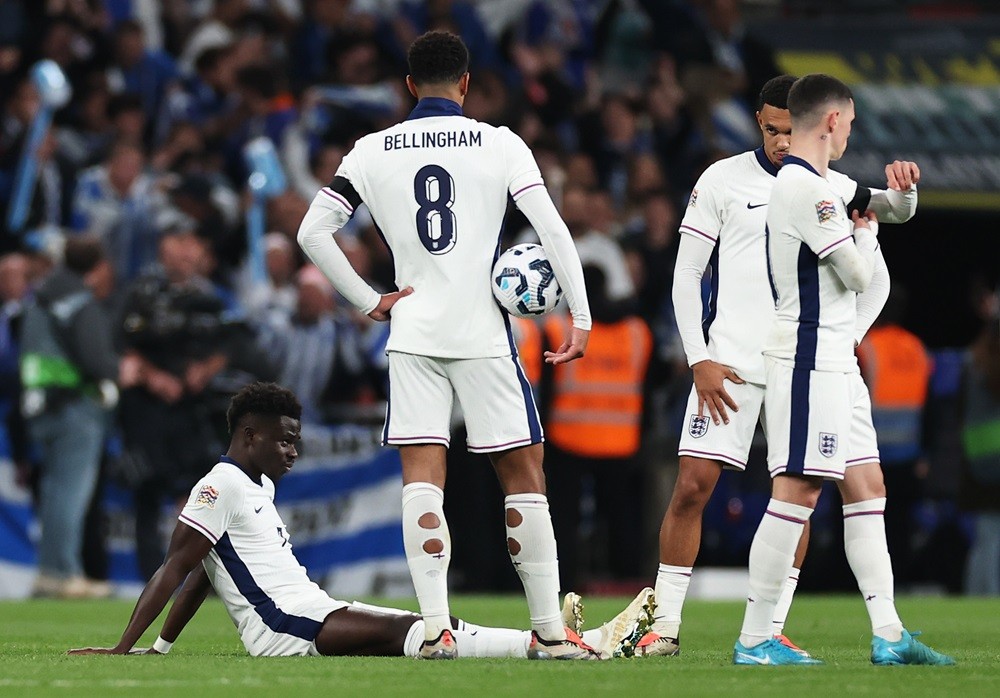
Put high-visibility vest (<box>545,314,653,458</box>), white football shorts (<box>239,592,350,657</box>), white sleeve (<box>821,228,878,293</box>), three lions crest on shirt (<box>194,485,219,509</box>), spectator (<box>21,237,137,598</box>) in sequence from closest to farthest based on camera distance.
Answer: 1. white sleeve (<box>821,228,878,293</box>)
2. three lions crest on shirt (<box>194,485,219,509</box>)
3. white football shorts (<box>239,592,350,657</box>)
4. spectator (<box>21,237,137,598</box>)
5. high-visibility vest (<box>545,314,653,458</box>)

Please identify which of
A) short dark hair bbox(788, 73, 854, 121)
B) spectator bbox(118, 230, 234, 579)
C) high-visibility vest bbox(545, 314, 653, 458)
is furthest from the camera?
high-visibility vest bbox(545, 314, 653, 458)

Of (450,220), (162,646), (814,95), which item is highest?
(814,95)

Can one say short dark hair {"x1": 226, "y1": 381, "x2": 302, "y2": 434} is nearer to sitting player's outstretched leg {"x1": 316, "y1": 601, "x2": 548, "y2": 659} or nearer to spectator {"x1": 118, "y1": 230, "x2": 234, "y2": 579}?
sitting player's outstretched leg {"x1": 316, "y1": 601, "x2": 548, "y2": 659}

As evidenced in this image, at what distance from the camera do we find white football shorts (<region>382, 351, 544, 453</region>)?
22.9ft

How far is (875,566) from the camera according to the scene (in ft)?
22.9

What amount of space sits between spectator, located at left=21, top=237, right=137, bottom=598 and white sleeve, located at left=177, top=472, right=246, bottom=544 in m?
6.21

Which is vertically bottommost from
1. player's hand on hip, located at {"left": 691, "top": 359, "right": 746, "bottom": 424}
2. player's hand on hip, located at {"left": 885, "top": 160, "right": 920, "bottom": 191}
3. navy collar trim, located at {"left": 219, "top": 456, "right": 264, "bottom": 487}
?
navy collar trim, located at {"left": 219, "top": 456, "right": 264, "bottom": 487}

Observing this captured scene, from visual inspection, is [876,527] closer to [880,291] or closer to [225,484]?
[880,291]

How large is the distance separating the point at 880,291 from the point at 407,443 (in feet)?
6.87

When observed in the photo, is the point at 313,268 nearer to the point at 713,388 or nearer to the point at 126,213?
the point at 126,213

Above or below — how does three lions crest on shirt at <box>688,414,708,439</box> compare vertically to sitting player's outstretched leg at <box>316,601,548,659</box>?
above

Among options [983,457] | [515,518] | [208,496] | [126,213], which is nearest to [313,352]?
[126,213]

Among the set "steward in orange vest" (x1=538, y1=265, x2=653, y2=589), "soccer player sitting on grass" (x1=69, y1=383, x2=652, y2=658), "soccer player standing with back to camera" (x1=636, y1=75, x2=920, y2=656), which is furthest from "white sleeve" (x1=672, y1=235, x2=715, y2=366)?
"steward in orange vest" (x1=538, y1=265, x2=653, y2=589)

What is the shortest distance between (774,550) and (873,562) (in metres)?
0.47
